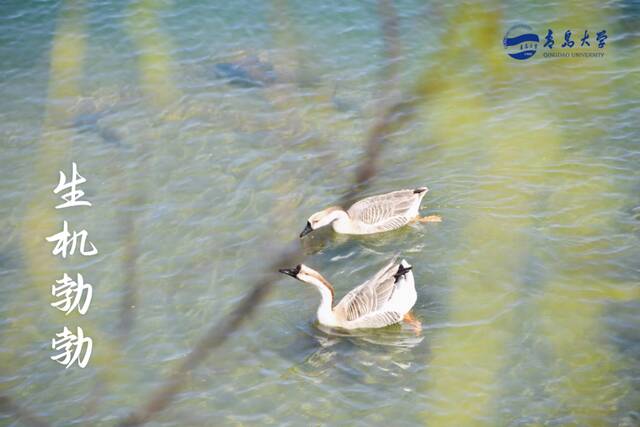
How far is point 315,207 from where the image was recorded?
44.5 feet

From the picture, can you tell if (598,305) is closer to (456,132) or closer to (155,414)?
(456,132)

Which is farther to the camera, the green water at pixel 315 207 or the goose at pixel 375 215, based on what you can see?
the goose at pixel 375 215

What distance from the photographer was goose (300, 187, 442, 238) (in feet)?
41.6

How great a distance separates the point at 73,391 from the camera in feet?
35.1

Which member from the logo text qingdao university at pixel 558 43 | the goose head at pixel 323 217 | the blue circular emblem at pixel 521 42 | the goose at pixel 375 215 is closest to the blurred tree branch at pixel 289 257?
the goose head at pixel 323 217

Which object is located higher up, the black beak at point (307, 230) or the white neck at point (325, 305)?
the black beak at point (307, 230)

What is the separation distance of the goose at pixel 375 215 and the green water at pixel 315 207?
0.26 meters

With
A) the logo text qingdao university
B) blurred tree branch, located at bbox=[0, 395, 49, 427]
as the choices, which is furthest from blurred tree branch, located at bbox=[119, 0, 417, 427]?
the logo text qingdao university

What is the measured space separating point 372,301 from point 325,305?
601mm

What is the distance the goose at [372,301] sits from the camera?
11.0 meters

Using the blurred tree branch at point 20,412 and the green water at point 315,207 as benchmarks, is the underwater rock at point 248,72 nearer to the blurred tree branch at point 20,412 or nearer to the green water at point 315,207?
the green water at point 315,207

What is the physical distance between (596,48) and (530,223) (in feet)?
18.0

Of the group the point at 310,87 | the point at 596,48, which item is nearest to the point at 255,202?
the point at 310,87

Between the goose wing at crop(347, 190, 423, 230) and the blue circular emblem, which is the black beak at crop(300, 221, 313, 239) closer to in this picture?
the goose wing at crop(347, 190, 423, 230)
